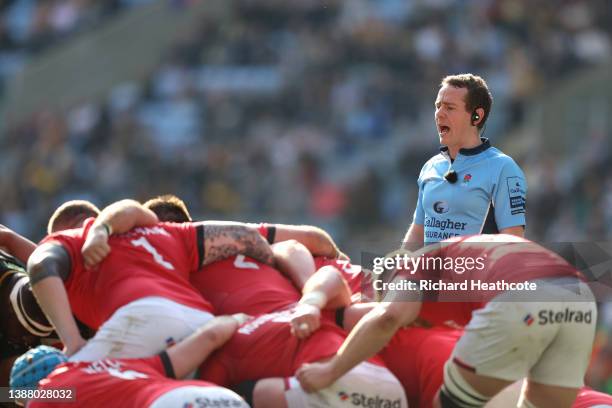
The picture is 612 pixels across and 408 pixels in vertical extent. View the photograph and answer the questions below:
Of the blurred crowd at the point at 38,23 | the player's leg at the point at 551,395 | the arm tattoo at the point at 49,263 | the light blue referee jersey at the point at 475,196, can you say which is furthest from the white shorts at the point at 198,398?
the blurred crowd at the point at 38,23

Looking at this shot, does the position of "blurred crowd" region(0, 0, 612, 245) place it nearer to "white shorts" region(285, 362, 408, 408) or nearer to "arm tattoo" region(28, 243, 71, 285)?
"white shorts" region(285, 362, 408, 408)

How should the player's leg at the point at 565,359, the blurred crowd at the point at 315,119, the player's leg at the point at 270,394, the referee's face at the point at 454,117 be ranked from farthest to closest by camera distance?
the blurred crowd at the point at 315,119, the referee's face at the point at 454,117, the player's leg at the point at 270,394, the player's leg at the point at 565,359

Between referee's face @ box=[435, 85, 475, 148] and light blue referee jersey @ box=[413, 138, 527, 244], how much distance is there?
90 millimetres

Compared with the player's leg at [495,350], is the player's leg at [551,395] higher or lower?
lower

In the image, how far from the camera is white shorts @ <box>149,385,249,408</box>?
19.9 feet

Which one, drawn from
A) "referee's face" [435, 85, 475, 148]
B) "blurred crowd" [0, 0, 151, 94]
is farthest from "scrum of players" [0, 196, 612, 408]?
"blurred crowd" [0, 0, 151, 94]

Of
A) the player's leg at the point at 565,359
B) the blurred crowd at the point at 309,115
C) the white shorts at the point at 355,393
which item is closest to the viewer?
the player's leg at the point at 565,359

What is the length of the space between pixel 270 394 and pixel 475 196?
188 cm

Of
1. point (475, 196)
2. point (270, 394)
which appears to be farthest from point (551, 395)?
point (475, 196)

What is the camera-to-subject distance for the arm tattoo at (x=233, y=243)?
7238 mm

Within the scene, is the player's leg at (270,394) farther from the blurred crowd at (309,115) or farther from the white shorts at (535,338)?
the blurred crowd at (309,115)

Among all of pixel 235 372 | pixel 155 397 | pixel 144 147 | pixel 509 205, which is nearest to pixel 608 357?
pixel 509 205

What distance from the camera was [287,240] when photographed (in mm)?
7809

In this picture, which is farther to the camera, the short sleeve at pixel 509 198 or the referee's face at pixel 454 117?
the referee's face at pixel 454 117
